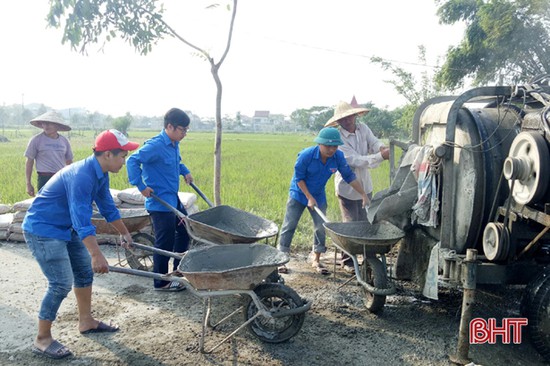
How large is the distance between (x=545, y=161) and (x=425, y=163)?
3.50ft

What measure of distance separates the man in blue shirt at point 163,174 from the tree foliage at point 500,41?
45.6 ft

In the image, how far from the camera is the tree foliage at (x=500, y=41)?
15.6 metres

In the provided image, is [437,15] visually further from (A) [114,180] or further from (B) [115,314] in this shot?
(B) [115,314]

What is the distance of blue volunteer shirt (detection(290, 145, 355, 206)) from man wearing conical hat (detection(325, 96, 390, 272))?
0.99 feet

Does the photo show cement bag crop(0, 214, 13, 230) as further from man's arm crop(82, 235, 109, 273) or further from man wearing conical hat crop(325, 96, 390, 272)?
man wearing conical hat crop(325, 96, 390, 272)

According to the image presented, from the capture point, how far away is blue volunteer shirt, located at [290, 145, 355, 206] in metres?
5.28

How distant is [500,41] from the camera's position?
16.0 metres

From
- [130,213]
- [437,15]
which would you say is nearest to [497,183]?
[130,213]

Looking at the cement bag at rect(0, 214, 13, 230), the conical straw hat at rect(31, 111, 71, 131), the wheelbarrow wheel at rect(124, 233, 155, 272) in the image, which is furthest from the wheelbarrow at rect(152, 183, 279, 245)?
the cement bag at rect(0, 214, 13, 230)

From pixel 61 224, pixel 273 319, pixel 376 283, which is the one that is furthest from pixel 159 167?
pixel 376 283

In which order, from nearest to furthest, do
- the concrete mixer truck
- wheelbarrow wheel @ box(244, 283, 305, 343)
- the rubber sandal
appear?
the concrete mixer truck
wheelbarrow wheel @ box(244, 283, 305, 343)
the rubber sandal

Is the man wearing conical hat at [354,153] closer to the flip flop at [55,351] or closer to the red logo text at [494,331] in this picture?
the red logo text at [494,331]

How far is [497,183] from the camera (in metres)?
3.67

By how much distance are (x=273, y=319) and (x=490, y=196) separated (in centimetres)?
201
